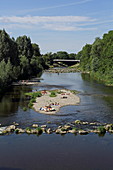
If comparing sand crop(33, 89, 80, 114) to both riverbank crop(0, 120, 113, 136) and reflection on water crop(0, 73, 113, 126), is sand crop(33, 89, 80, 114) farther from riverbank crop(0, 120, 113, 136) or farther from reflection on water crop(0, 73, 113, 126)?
riverbank crop(0, 120, 113, 136)

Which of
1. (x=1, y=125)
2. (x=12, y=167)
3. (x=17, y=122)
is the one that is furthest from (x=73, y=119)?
(x=12, y=167)

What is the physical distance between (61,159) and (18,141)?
957cm

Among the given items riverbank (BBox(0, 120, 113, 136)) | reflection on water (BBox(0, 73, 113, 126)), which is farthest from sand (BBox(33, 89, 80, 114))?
riverbank (BBox(0, 120, 113, 136))

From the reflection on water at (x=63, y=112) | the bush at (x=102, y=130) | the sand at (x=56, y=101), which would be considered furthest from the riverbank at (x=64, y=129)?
the sand at (x=56, y=101)

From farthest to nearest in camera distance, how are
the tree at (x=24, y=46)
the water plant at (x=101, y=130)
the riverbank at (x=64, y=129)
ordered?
1. the tree at (x=24, y=46)
2. the water plant at (x=101, y=130)
3. the riverbank at (x=64, y=129)

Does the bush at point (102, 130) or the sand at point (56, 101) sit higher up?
the sand at point (56, 101)

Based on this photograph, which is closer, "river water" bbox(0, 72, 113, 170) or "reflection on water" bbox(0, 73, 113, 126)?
"river water" bbox(0, 72, 113, 170)

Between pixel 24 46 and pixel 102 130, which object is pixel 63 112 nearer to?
pixel 102 130

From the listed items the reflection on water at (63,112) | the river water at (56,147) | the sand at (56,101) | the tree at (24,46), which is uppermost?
the tree at (24,46)

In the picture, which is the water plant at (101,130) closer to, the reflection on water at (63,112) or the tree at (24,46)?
the reflection on water at (63,112)

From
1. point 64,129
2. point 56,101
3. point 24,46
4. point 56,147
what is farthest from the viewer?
point 24,46

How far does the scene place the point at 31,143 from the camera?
4103 centimetres

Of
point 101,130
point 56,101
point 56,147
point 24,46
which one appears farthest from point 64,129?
point 24,46

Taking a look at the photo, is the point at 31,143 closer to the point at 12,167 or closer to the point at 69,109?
the point at 12,167
